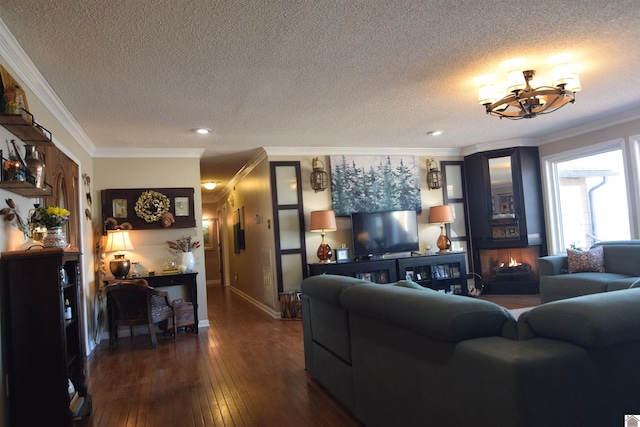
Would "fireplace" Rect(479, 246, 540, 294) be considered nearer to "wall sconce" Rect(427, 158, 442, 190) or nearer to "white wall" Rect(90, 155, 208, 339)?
"wall sconce" Rect(427, 158, 442, 190)

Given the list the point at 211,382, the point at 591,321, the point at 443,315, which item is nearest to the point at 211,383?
the point at 211,382

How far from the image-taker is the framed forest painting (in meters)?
6.55

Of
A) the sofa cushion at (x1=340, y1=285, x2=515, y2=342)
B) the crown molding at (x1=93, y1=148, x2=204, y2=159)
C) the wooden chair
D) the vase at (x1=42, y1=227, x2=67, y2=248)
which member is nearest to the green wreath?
the crown molding at (x1=93, y1=148, x2=204, y2=159)

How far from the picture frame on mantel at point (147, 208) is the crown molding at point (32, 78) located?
3.83ft

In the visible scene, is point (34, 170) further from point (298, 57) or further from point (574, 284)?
point (574, 284)

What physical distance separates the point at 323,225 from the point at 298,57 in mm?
3138

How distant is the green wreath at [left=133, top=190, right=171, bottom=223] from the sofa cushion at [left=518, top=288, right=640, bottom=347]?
5032 millimetres

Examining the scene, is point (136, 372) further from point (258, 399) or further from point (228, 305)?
point (228, 305)

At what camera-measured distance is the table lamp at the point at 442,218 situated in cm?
668

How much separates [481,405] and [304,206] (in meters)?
5.04

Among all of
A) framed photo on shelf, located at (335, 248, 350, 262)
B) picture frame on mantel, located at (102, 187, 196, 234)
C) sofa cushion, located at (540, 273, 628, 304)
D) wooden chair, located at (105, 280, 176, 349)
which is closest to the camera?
sofa cushion, located at (540, 273, 628, 304)

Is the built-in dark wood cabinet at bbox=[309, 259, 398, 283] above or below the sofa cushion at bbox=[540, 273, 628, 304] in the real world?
above

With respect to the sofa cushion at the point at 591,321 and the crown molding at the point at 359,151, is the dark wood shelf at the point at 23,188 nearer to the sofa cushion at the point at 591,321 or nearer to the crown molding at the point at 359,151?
the sofa cushion at the point at 591,321

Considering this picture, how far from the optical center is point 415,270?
652cm
